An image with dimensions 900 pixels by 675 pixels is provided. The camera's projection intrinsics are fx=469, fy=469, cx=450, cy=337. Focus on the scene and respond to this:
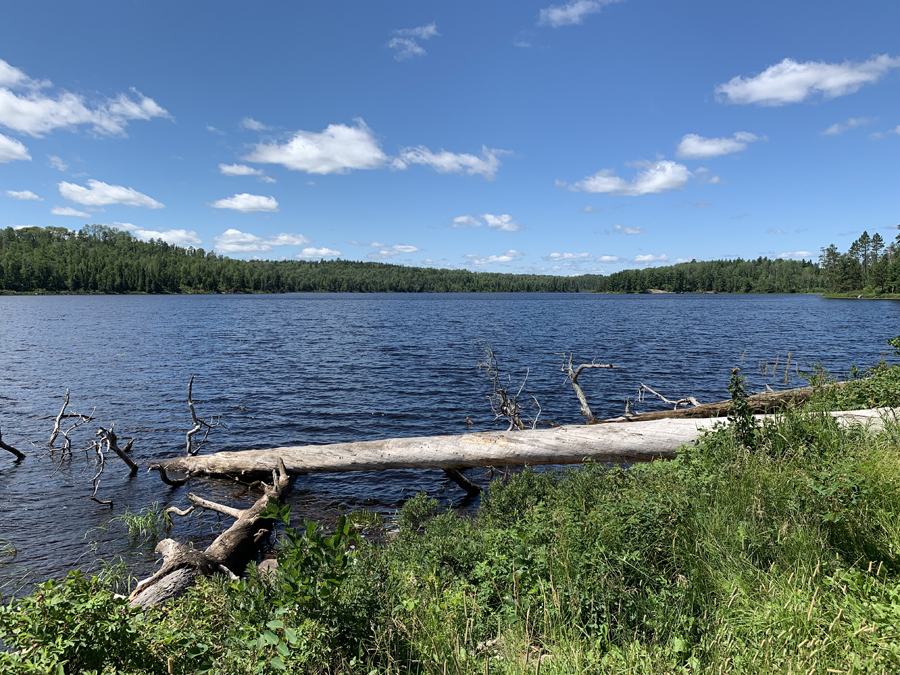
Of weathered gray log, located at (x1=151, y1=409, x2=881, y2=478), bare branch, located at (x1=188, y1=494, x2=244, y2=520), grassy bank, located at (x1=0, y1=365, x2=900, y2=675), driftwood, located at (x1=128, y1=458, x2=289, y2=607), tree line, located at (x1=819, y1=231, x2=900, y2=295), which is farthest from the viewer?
tree line, located at (x1=819, y1=231, x2=900, y2=295)

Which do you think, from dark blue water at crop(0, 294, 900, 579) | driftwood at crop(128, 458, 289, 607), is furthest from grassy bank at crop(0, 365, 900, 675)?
dark blue water at crop(0, 294, 900, 579)

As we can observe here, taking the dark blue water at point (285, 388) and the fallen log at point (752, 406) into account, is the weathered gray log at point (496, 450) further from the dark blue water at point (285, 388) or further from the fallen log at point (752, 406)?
the fallen log at point (752, 406)

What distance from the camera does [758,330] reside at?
1989 inches

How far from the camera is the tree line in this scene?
4190 inches

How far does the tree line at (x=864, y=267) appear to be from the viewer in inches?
4190

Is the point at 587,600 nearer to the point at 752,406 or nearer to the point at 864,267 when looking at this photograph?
the point at 752,406

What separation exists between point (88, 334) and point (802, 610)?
53575 millimetres

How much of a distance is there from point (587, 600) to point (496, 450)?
19.7 ft

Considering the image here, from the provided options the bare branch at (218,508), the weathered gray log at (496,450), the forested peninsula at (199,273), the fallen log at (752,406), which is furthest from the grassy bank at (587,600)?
the forested peninsula at (199,273)

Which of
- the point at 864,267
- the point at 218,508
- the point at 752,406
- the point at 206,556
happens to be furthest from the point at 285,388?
the point at 864,267

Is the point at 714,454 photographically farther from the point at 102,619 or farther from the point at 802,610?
the point at 102,619

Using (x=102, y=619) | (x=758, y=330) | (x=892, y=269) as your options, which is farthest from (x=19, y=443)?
(x=892, y=269)

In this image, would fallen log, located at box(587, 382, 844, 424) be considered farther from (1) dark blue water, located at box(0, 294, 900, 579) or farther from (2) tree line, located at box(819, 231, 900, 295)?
(2) tree line, located at box(819, 231, 900, 295)

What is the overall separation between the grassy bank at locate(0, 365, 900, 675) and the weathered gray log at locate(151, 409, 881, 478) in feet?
11.4
